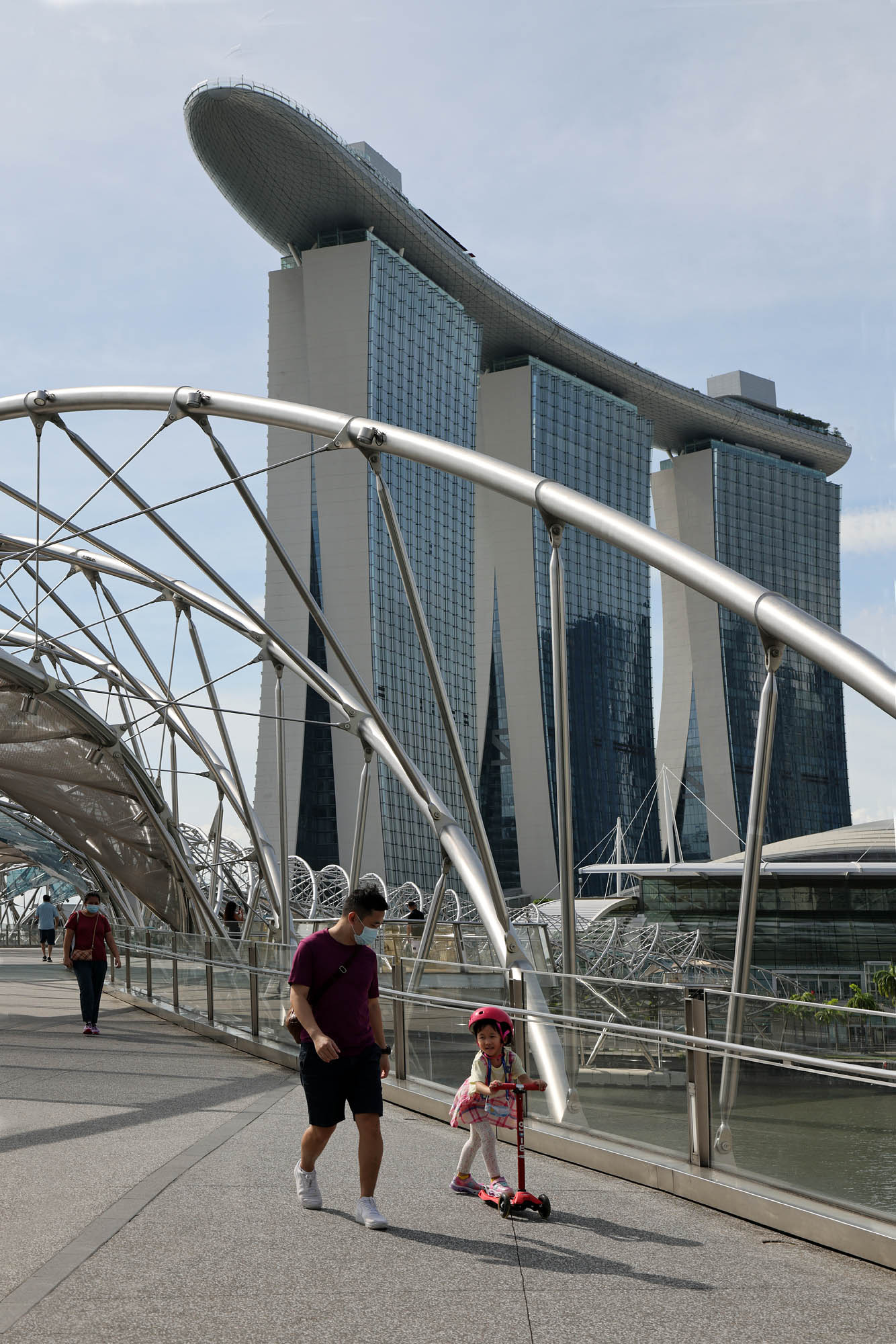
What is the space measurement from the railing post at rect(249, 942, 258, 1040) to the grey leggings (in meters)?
8.56

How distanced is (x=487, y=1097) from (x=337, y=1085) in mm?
860

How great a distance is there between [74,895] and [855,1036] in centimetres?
10208

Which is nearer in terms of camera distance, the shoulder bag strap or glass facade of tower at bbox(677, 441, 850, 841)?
the shoulder bag strap

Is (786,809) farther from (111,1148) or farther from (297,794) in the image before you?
(111,1148)

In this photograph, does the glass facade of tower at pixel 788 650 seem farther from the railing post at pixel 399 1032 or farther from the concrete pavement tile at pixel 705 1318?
the concrete pavement tile at pixel 705 1318

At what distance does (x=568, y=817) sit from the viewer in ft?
33.7

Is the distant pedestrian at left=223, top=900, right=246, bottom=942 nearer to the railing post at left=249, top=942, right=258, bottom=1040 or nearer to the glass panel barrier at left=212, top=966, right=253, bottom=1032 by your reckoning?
the glass panel barrier at left=212, top=966, right=253, bottom=1032

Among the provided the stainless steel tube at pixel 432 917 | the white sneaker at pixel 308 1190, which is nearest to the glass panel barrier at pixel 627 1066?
the white sneaker at pixel 308 1190

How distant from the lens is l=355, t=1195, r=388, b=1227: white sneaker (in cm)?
662

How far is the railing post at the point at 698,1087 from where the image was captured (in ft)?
25.0

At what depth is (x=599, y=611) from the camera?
113938 millimetres

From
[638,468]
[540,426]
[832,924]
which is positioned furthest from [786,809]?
[832,924]

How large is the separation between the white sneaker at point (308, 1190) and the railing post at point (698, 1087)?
2167mm

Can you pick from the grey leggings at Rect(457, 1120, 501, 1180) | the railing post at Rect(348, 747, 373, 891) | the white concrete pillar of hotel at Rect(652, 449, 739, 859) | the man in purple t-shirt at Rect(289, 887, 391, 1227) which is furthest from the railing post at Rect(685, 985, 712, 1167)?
the white concrete pillar of hotel at Rect(652, 449, 739, 859)
